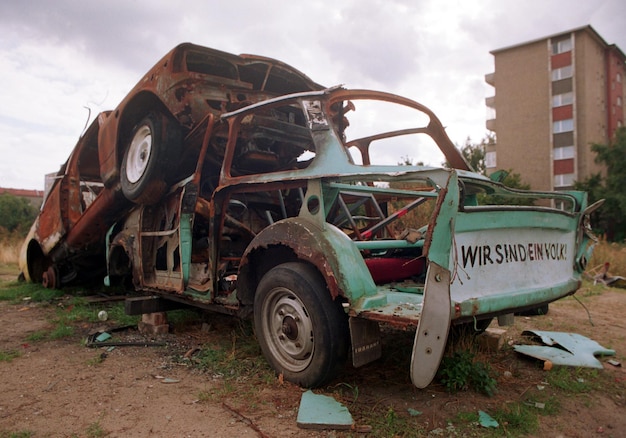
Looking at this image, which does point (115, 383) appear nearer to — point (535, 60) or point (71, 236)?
point (71, 236)

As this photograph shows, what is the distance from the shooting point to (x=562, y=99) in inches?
1110

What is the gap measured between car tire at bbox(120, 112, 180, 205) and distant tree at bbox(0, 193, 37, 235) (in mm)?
22273

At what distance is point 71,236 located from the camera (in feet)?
19.9

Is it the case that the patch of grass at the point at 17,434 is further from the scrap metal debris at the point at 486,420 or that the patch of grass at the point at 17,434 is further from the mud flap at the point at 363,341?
the scrap metal debris at the point at 486,420

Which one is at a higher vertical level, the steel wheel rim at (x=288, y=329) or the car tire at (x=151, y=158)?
the car tire at (x=151, y=158)

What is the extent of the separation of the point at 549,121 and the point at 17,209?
31892 millimetres

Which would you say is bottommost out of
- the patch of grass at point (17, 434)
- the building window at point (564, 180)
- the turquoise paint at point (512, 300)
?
the patch of grass at point (17, 434)

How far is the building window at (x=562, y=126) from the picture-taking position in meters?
27.7

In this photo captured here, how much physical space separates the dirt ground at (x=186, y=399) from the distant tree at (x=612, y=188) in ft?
74.7

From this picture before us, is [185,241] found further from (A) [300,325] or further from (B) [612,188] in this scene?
(B) [612,188]

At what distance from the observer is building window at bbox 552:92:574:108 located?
1096 inches

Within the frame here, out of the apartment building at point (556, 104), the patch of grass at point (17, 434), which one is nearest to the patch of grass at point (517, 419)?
the patch of grass at point (17, 434)

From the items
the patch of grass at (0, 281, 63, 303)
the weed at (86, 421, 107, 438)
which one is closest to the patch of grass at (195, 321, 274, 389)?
the weed at (86, 421, 107, 438)

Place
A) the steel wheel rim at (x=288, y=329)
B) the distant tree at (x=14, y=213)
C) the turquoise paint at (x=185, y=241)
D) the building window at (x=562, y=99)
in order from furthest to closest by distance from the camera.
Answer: the building window at (x=562, y=99)
the distant tree at (x=14, y=213)
the turquoise paint at (x=185, y=241)
the steel wheel rim at (x=288, y=329)
